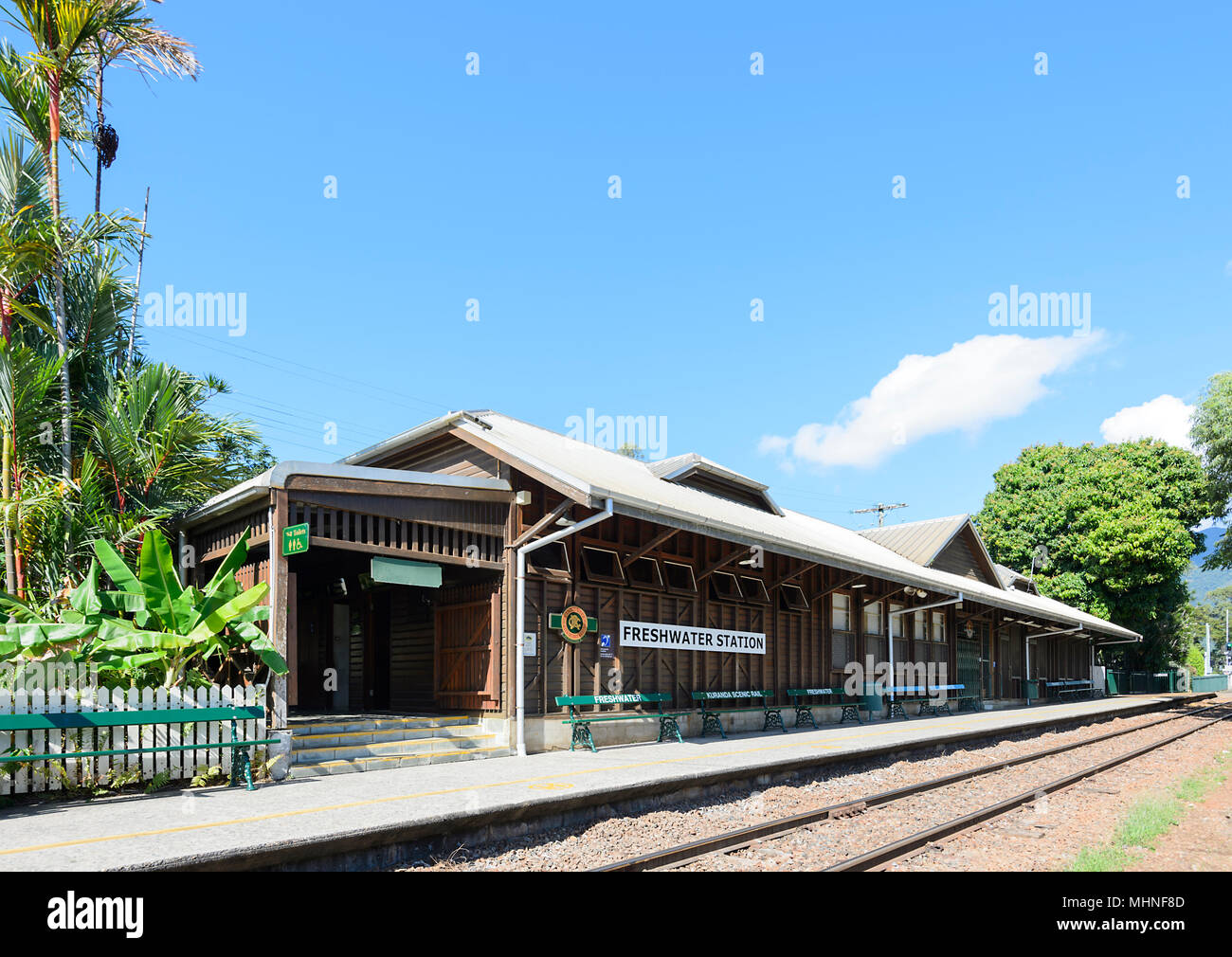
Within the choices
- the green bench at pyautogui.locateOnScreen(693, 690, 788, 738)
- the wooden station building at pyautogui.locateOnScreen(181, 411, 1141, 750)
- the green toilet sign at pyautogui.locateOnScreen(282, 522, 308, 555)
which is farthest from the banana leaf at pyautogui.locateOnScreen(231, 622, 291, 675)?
the green bench at pyautogui.locateOnScreen(693, 690, 788, 738)

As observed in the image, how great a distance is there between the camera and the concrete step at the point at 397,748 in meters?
10.6

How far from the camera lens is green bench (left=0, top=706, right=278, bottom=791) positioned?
807 centimetres

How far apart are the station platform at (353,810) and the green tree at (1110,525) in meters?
29.5

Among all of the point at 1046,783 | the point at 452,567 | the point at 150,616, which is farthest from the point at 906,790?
the point at 150,616

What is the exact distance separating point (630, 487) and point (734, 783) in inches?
190

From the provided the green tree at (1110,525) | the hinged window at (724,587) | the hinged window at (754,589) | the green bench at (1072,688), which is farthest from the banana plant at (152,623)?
the green tree at (1110,525)

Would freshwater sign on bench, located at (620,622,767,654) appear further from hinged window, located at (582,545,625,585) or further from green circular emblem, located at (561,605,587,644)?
green circular emblem, located at (561,605,587,644)

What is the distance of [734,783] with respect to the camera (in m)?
10.7

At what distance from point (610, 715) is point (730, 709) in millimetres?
3583

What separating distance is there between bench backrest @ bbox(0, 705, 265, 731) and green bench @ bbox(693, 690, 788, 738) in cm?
825

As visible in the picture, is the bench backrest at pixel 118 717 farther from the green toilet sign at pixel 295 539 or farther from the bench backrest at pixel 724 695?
the bench backrest at pixel 724 695

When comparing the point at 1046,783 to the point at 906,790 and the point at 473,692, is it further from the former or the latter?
the point at 473,692

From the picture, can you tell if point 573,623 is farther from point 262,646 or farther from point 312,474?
point 262,646
